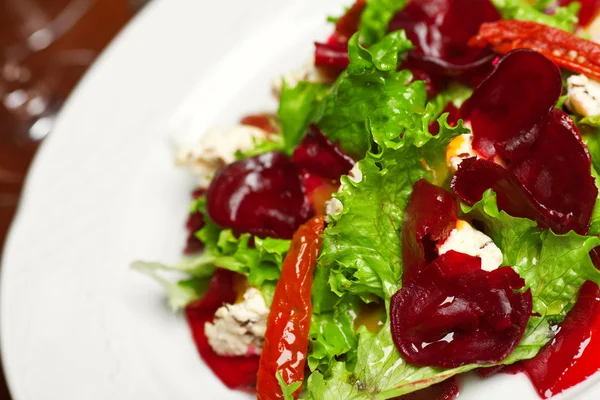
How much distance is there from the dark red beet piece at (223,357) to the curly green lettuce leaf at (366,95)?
0.71 m

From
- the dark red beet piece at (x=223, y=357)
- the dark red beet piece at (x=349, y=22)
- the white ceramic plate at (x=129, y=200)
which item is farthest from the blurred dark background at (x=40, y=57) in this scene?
the dark red beet piece at (x=223, y=357)

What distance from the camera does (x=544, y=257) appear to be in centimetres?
216

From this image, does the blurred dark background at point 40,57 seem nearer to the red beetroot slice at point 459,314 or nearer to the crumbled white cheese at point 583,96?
the crumbled white cheese at point 583,96

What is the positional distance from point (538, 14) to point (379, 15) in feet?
2.10

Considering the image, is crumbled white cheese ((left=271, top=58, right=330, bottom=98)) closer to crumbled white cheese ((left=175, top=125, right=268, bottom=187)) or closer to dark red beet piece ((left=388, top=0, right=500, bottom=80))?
Answer: crumbled white cheese ((left=175, top=125, right=268, bottom=187))

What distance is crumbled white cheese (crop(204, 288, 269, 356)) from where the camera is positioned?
8.38 ft

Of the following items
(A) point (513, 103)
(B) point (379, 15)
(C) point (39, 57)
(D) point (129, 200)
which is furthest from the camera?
(C) point (39, 57)

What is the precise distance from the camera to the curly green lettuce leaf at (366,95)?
2.47m

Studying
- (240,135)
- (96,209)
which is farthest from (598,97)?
(96,209)

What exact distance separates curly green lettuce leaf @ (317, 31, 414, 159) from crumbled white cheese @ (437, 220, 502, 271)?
0.44 metres

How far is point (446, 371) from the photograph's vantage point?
6.97 feet

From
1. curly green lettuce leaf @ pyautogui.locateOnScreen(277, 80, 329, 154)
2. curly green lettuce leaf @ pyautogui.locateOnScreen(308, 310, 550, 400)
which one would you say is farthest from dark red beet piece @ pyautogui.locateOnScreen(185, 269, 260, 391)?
curly green lettuce leaf @ pyautogui.locateOnScreen(277, 80, 329, 154)

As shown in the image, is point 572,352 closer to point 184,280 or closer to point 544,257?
point 544,257

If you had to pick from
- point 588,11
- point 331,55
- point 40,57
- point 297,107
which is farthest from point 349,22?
point 40,57
